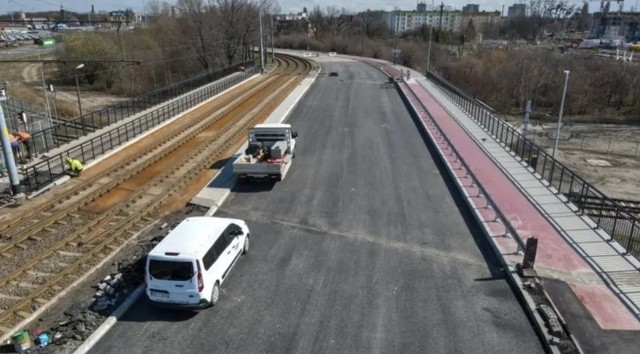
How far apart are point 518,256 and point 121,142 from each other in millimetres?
22386

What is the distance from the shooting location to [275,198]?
20.4m

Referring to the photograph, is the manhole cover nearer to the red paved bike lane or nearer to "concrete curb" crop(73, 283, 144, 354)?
the red paved bike lane

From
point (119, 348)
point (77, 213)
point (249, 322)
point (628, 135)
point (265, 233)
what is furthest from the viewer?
point (628, 135)

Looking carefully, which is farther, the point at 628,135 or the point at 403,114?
the point at 628,135

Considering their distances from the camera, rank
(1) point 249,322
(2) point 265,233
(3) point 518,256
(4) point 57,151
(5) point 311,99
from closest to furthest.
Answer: (1) point 249,322, (3) point 518,256, (2) point 265,233, (4) point 57,151, (5) point 311,99

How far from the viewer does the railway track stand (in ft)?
45.8

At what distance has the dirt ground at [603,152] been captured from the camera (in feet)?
120

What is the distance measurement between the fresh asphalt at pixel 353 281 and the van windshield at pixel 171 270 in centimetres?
105

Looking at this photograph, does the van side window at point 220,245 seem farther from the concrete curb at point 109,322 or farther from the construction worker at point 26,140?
the construction worker at point 26,140

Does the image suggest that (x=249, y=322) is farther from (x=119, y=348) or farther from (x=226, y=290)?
(x=119, y=348)

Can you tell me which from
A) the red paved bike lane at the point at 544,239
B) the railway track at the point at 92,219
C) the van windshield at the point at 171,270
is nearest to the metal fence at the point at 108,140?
the railway track at the point at 92,219

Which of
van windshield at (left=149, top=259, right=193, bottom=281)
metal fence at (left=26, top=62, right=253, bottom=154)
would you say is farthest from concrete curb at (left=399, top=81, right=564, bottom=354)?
metal fence at (left=26, top=62, right=253, bottom=154)

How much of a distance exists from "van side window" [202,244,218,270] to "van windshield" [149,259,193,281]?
1.45 ft

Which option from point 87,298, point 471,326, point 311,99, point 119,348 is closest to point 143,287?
point 87,298
